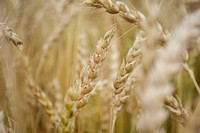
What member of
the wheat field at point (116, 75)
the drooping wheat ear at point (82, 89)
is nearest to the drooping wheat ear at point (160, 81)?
the wheat field at point (116, 75)

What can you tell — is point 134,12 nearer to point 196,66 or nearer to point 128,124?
point 128,124

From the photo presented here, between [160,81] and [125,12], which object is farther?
[125,12]

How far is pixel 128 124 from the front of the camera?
1.12m

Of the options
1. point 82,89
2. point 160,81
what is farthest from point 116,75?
point 160,81

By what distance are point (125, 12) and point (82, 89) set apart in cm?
16

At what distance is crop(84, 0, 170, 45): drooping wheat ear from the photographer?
22.1 inches

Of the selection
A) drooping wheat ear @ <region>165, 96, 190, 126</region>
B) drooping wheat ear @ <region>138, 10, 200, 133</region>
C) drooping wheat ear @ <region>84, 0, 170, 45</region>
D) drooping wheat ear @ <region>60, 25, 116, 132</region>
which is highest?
drooping wheat ear @ <region>138, 10, 200, 133</region>

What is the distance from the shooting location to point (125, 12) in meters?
0.58

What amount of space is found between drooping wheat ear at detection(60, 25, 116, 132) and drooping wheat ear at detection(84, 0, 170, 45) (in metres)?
0.03

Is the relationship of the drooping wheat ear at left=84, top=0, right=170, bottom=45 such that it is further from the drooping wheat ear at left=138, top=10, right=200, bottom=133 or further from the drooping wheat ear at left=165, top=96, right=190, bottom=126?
the drooping wheat ear at left=138, top=10, right=200, bottom=133

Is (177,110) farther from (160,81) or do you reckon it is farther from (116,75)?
(160,81)

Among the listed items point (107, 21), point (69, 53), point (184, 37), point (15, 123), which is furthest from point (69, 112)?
point (107, 21)

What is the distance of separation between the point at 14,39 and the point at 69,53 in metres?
0.68

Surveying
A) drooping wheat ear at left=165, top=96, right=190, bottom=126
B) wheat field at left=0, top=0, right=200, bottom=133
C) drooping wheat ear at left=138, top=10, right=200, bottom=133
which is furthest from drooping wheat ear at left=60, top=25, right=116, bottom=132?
drooping wheat ear at left=138, top=10, right=200, bottom=133
